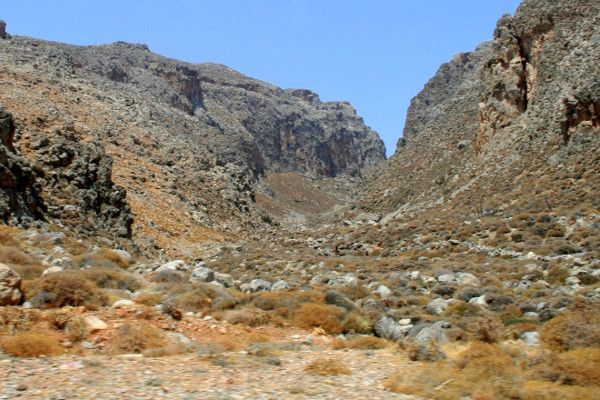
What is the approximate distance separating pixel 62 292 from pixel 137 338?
2530mm

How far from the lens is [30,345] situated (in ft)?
28.9

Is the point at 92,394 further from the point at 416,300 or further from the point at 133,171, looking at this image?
the point at 133,171

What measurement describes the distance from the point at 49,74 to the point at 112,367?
205 feet

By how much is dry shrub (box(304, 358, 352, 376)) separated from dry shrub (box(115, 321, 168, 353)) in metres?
2.48

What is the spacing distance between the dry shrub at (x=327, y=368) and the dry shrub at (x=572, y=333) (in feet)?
10.9

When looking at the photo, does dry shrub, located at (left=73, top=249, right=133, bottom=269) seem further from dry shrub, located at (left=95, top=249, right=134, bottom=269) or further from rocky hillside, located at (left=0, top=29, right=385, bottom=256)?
rocky hillside, located at (left=0, top=29, right=385, bottom=256)

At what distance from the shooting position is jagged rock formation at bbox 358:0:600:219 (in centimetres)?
3675

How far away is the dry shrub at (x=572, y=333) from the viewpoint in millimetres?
9250

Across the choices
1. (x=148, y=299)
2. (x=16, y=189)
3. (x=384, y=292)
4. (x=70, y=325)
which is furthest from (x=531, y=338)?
(x=16, y=189)

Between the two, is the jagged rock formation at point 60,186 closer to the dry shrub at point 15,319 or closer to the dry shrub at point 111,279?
the dry shrub at point 111,279

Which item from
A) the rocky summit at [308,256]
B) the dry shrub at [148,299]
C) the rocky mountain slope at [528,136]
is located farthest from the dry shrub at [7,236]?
the rocky mountain slope at [528,136]

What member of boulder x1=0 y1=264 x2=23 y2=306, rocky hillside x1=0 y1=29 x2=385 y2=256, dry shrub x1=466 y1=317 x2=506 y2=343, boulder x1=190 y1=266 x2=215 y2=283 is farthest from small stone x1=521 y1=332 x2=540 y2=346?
rocky hillside x1=0 y1=29 x2=385 y2=256

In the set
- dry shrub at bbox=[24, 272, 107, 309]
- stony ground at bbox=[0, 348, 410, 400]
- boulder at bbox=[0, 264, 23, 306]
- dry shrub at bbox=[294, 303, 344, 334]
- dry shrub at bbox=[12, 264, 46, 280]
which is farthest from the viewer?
dry shrub at bbox=[12, 264, 46, 280]

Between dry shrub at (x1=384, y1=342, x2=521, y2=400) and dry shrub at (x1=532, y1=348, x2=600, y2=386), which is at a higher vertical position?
dry shrub at (x1=532, y1=348, x2=600, y2=386)
